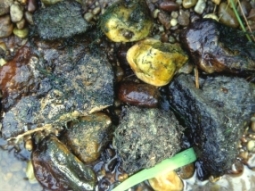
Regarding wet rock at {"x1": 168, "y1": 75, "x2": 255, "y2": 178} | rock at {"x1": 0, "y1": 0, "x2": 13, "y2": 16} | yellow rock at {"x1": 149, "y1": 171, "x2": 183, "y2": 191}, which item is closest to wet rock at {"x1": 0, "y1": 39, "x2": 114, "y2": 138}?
rock at {"x1": 0, "y1": 0, "x2": 13, "y2": 16}

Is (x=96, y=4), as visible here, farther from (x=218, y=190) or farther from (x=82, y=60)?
(x=218, y=190)

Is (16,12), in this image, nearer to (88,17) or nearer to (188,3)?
(88,17)

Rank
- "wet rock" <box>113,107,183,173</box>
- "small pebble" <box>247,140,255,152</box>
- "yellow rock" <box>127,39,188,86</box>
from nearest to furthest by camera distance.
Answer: "yellow rock" <box>127,39,188,86</box>
"wet rock" <box>113,107,183,173</box>
"small pebble" <box>247,140,255,152</box>

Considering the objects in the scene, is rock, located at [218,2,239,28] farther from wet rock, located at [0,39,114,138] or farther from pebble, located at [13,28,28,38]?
pebble, located at [13,28,28,38]

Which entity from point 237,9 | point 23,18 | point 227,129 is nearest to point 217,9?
point 237,9

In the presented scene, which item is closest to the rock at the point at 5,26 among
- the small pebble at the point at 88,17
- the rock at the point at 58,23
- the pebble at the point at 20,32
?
the pebble at the point at 20,32

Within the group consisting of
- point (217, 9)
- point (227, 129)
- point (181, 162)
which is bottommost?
point (181, 162)
